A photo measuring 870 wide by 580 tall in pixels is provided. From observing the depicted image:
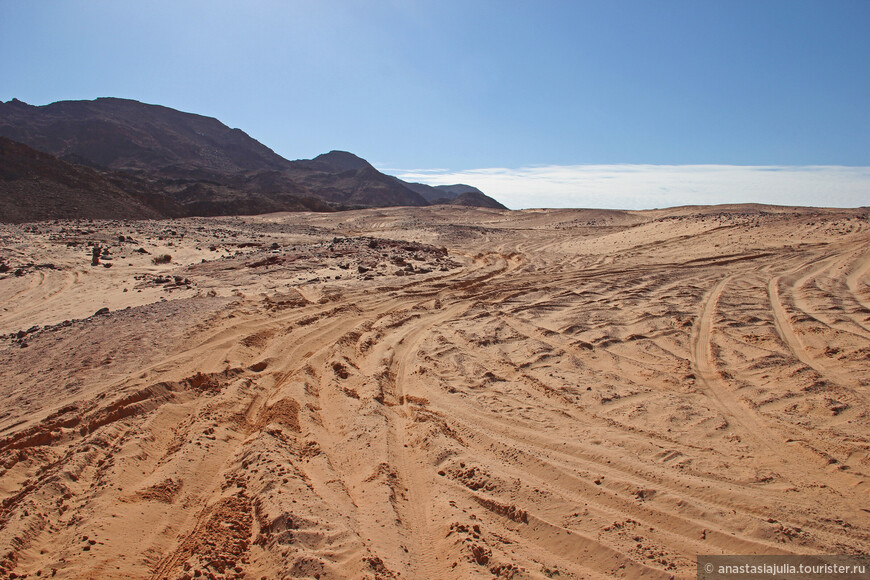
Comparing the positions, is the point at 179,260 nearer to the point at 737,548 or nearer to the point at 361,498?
the point at 361,498

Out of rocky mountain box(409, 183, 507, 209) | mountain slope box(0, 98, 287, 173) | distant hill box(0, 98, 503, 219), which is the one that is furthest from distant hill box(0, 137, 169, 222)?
rocky mountain box(409, 183, 507, 209)

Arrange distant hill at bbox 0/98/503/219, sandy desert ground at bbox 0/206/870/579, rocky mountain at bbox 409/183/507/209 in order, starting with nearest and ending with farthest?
sandy desert ground at bbox 0/206/870/579 → distant hill at bbox 0/98/503/219 → rocky mountain at bbox 409/183/507/209

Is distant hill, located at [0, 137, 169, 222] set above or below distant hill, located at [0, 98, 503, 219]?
below

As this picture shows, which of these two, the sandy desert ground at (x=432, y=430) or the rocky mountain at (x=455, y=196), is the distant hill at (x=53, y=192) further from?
the rocky mountain at (x=455, y=196)

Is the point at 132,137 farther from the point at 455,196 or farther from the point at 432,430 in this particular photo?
the point at 432,430

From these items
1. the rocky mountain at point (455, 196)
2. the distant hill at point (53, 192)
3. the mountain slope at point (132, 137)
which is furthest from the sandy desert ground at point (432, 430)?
the mountain slope at point (132, 137)

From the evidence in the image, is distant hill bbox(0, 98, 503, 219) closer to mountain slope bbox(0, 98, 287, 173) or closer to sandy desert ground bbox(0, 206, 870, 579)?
mountain slope bbox(0, 98, 287, 173)

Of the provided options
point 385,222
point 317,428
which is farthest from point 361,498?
point 385,222

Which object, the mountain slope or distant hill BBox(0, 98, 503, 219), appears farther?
the mountain slope
